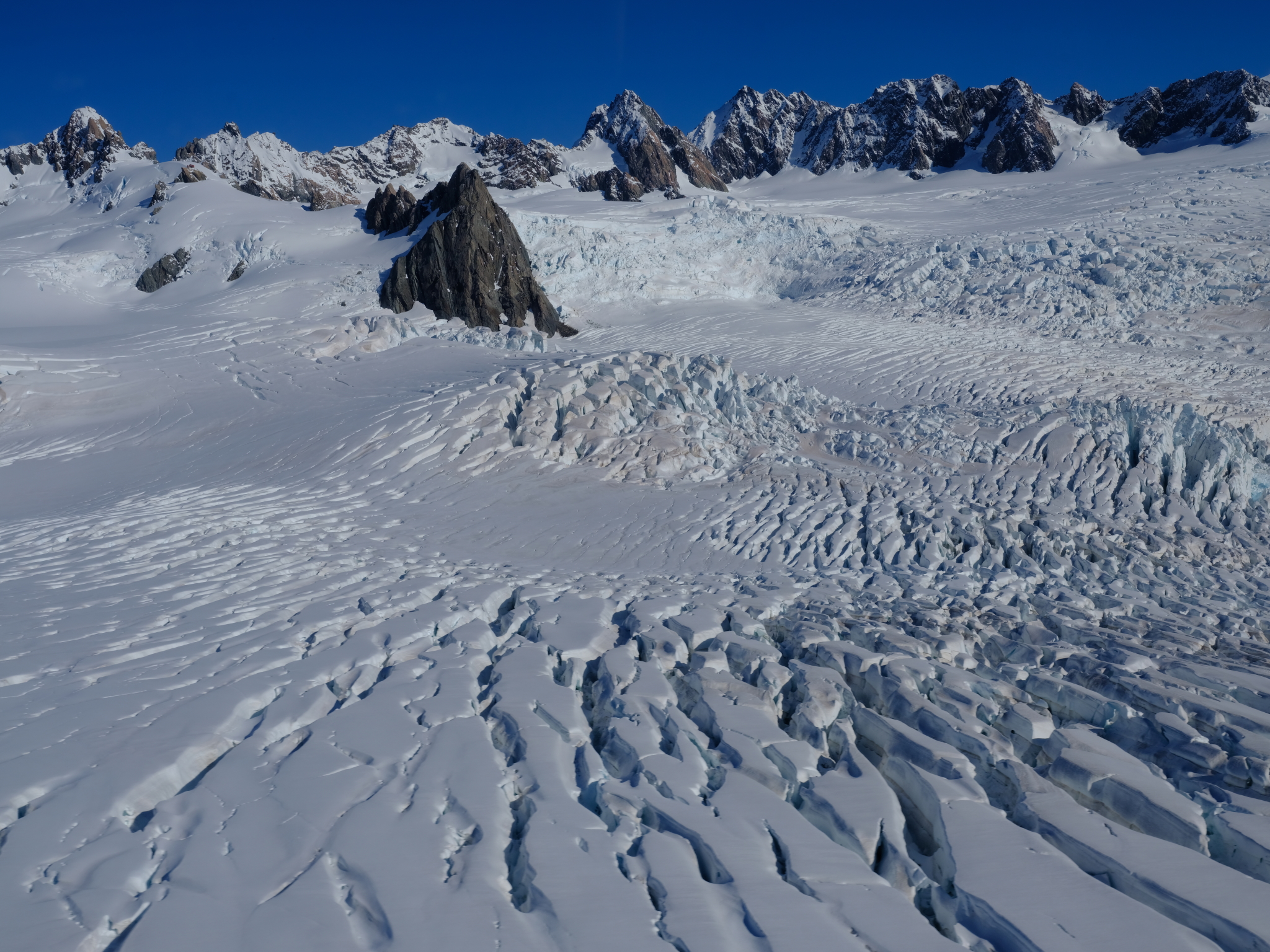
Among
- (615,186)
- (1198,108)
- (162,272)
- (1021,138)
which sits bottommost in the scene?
(162,272)

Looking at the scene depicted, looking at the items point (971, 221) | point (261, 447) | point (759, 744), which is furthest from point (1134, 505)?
point (971, 221)

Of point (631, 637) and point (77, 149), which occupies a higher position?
point (77, 149)

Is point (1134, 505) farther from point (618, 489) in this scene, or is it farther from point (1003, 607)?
point (618, 489)

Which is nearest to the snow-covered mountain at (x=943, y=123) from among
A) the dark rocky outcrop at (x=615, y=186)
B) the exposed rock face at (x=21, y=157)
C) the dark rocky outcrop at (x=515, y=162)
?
the dark rocky outcrop at (x=515, y=162)

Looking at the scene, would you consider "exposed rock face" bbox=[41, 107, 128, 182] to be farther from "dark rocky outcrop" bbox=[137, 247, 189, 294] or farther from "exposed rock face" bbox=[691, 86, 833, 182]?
"exposed rock face" bbox=[691, 86, 833, 182]

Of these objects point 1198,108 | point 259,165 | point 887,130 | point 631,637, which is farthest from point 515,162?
point 631,637

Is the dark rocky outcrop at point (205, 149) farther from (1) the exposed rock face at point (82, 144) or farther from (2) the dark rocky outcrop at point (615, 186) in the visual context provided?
(2) the dark rocky outcrop at point (615, 186)

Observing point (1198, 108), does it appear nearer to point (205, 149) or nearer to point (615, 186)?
point (615, 186)
